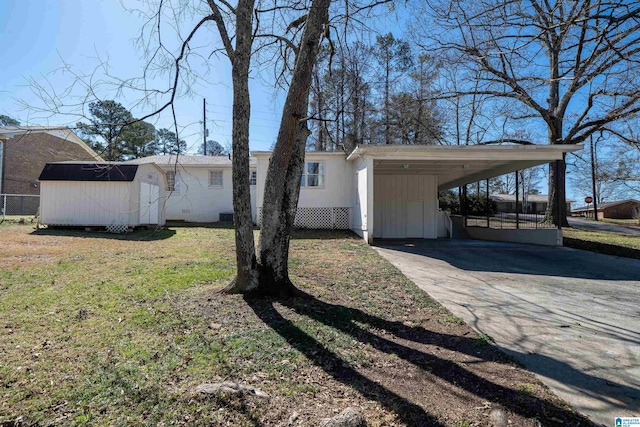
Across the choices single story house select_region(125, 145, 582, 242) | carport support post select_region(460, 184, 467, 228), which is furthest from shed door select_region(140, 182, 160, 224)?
carport support post select_region(460, 184, 467, 228)

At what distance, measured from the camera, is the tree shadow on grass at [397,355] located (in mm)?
2268

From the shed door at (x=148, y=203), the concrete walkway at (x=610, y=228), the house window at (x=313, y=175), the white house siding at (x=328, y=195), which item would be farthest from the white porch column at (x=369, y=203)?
the concrete walkway at (x=610, y=228)

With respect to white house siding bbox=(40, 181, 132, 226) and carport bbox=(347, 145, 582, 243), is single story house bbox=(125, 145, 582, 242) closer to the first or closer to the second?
carport bbox=(347, 145, 582, 243)

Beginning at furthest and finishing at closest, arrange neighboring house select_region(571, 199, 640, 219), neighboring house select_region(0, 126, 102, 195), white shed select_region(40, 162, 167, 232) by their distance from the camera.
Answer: neighboring house select_region(571, 199, 640, 219), neighboring house select_region(0, 126, 102, 195), white shed select_region(40, 162, 167, 232)

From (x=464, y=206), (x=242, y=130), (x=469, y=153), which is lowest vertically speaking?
(x=464, y=206)

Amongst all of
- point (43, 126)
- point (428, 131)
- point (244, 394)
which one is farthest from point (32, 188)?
point (244, 394)

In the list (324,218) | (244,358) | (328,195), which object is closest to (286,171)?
(244,358)

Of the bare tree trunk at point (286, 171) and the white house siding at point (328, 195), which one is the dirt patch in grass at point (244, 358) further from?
the white house siding at point (328, 195)

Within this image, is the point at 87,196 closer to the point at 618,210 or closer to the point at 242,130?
the point at 242,130

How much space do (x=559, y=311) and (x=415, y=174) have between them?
9924mm

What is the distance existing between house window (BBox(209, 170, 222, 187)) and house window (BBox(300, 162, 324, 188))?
567 cm

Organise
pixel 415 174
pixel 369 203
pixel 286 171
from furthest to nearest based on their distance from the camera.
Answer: pixel 415 174, pixel 369 203, pixel 286 171

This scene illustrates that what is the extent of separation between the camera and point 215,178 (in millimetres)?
17703

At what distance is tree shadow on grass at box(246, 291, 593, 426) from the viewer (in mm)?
2268
